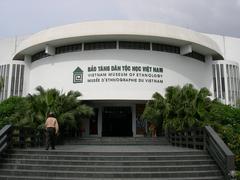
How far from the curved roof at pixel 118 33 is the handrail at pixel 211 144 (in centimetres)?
963

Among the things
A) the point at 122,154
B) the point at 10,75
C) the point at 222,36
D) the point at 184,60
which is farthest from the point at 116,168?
the point at 222,36

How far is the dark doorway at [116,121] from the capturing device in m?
24.1

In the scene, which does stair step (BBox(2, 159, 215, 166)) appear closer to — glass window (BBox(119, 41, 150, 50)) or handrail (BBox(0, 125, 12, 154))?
handrail (BBox(0, 125, 12, 154))

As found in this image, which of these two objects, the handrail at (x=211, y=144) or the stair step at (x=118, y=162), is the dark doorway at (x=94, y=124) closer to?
the handrail at (x=211, y=144)

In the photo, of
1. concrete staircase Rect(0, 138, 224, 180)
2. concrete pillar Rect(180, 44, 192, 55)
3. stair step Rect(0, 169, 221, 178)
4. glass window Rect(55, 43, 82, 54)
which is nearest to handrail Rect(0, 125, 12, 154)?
concrete staircase Rect(0, 138, 224, 180)

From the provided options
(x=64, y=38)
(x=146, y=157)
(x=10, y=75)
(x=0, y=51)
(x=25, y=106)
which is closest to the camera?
(x=146, y=157)

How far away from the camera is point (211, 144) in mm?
9953

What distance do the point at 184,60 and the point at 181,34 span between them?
7.57ft

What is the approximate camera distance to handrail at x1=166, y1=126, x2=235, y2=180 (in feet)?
26.4

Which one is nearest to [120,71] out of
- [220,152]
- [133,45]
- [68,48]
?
[133,45]

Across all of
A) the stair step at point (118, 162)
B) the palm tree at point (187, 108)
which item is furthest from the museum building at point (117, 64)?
the stair step at point (118, 162)

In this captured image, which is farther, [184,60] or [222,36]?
[222,36]

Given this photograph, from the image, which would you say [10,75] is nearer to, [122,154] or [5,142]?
[5,142]

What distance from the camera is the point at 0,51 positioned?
3159 centimetres
